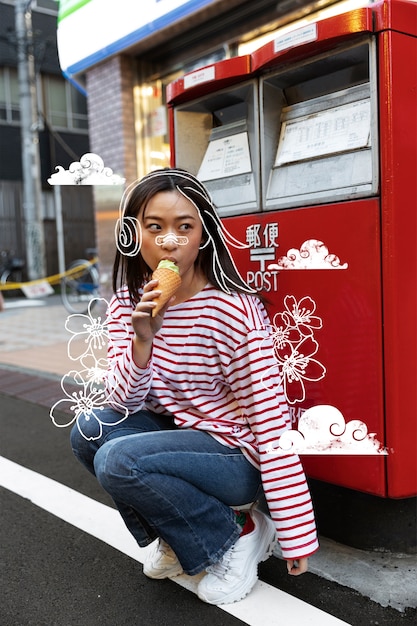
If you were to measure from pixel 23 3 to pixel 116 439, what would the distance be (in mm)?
14278

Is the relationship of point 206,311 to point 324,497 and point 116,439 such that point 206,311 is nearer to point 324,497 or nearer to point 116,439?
point 116,439

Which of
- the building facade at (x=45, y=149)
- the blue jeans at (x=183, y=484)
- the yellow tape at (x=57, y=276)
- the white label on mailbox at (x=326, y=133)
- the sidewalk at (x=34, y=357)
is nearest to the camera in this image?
the blue jeans at (x=183, y=484)

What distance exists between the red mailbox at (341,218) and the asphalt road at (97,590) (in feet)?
1.19

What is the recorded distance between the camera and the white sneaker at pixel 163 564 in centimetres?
200

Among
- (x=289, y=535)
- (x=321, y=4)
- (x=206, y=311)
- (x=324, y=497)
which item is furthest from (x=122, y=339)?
(x=321, y=4)

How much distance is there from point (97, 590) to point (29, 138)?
49.2 feet

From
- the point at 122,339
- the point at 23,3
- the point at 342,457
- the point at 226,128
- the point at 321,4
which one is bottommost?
the point at 342,457

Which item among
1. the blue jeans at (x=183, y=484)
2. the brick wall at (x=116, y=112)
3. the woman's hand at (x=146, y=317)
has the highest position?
the brick wall at (x=116, y=112)

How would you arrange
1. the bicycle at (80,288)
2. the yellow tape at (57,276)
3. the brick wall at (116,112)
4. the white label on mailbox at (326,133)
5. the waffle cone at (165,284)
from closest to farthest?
the waffle cone at (165,284), the white label on mailbox at (326,133), the brick wall at (116,112), the bicycle at (80,288), the yellow tape at (57,276)

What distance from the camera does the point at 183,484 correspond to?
174cm

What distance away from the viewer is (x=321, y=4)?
5129 mm

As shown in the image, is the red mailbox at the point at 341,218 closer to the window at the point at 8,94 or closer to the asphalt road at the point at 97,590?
the asphalt road at the point at 97,590

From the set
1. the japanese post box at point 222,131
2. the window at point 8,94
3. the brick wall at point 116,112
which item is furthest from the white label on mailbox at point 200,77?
the window at point 8,94

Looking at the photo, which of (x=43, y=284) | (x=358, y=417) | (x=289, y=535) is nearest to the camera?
(x=289, y=535)
